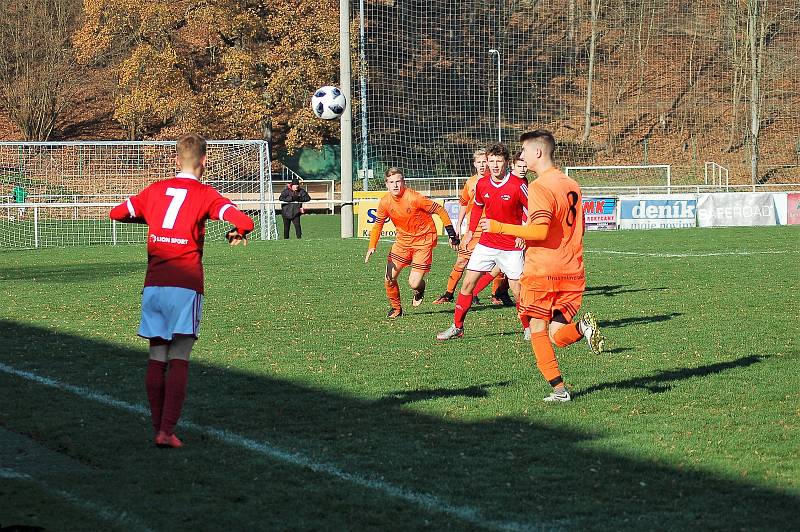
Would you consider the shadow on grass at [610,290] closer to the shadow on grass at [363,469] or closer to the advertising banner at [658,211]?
the shadow on grass at [363,469]

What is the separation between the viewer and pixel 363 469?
19.6ft

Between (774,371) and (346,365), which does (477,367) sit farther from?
(774,371)

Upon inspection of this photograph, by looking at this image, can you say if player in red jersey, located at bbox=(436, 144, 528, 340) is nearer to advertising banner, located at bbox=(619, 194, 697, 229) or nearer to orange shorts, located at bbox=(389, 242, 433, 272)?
orange shorts, located at bbox=(389, 242, 433, 272)

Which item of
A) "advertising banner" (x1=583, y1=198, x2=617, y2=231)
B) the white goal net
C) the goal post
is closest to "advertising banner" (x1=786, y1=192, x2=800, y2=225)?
"advertising banner" (x1=583, y1=198, x2=617, y2=231)

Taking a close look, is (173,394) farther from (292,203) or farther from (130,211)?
(292,203)

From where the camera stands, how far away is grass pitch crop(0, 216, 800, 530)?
5250 mm

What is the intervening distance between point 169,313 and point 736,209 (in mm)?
28609

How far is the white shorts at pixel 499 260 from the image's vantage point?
37.8 feet

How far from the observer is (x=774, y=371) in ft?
30.1

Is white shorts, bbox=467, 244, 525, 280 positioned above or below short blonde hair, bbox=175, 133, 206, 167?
below

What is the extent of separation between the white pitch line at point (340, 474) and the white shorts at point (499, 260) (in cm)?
460

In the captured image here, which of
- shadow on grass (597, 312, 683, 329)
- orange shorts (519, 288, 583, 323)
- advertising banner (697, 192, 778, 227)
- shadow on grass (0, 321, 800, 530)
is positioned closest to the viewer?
shadow on grass (0, 321, 800, 530)

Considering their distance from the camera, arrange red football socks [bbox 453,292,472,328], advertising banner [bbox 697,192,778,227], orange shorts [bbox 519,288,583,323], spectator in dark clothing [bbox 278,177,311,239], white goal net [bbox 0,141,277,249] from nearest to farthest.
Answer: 1. orange shorts [bbox 519,288,583,323]
2. red football socks [bbox 453,292,472,328]
3. spectator in dark clothing [bbox 278,177,311,239]
4. white goal net [bbox 0,141,277,249]
5. advertising banner [bbox 697,192,778,227]

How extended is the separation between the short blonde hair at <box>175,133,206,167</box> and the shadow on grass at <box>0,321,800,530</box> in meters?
1.64
